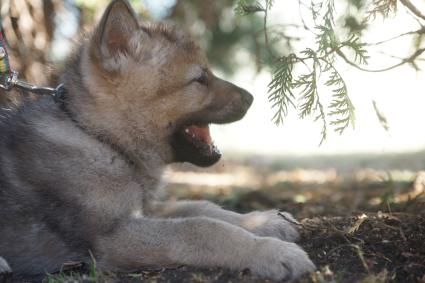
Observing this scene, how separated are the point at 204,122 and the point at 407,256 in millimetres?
1604

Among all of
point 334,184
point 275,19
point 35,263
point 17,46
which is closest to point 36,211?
point 35,263

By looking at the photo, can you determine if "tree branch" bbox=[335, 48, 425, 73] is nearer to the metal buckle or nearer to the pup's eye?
the pup's eye

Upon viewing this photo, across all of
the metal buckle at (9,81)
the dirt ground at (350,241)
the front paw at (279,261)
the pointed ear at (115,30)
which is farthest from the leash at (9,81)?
the front paw at (279,261)

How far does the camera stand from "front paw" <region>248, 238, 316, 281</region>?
9.82ft

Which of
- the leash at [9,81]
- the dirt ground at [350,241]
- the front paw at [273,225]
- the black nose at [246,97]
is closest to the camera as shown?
the dirt ground at [350,241]

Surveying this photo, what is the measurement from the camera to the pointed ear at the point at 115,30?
3.58 meters

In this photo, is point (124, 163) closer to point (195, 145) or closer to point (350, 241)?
point (195, 145)

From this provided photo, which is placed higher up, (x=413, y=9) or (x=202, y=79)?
(x=413, y=9)

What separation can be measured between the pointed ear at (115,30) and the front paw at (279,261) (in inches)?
62.0

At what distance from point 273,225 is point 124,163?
3.46ft

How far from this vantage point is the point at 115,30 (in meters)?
3.72

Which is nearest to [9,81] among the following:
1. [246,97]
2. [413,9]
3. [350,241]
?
[246,97]

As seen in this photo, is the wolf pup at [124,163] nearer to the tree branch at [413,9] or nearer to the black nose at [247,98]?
the black nose at [247,98]

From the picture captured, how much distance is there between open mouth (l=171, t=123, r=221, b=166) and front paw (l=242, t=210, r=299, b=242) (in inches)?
19.7
